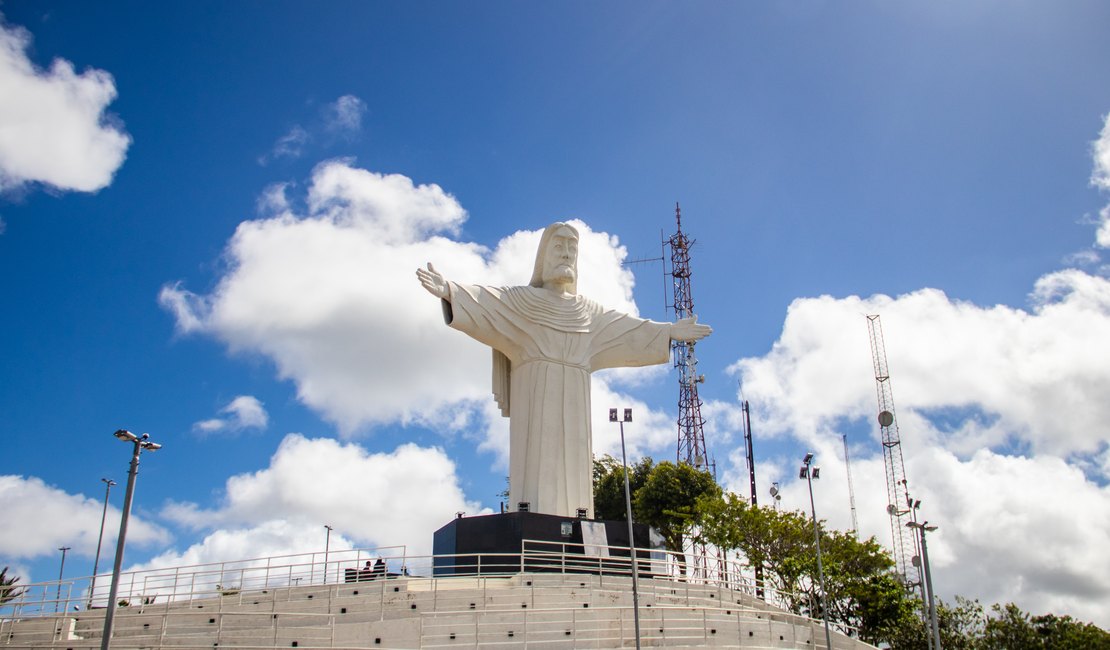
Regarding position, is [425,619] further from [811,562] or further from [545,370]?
[811,562]

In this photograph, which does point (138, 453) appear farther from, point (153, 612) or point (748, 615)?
point (748, 615)

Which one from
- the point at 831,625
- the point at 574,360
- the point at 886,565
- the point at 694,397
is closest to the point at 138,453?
the point at 574,360

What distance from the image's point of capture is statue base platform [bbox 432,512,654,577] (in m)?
24.7

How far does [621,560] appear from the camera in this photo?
25.3 m

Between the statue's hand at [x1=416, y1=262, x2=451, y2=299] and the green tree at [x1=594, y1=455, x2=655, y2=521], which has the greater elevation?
the statue's hand at [x1=416, y1=262, x2=451, y2=299]

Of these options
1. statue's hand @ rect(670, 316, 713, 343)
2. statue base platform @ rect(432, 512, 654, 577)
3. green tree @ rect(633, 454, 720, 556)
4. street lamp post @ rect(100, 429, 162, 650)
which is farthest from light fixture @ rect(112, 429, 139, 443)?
green tree @ rect(633, 454, 720, 556)

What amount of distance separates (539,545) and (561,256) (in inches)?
387

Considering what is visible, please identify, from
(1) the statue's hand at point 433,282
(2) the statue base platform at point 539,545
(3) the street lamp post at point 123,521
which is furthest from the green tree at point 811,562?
(3) the street lamp post at point 123,521

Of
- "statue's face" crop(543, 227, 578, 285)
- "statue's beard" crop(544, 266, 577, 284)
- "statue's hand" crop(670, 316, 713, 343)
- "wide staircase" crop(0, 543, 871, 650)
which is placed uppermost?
"statue's face" crop(543, 227, 578, 285)

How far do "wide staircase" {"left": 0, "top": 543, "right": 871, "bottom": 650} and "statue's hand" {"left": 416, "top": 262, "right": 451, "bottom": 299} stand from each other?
8189 millimetres

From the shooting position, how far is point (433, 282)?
1077 inches

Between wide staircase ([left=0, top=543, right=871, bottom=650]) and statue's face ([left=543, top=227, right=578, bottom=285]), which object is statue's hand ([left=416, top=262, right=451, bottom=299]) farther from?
wide staircase ([left=0, top=543, right=871, bottom=650])

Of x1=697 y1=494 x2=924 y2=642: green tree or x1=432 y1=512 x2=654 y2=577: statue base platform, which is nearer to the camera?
x1=432 y1=512 x2=654 y2=577: statue base platform

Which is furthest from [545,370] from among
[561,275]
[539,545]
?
[539,545]
